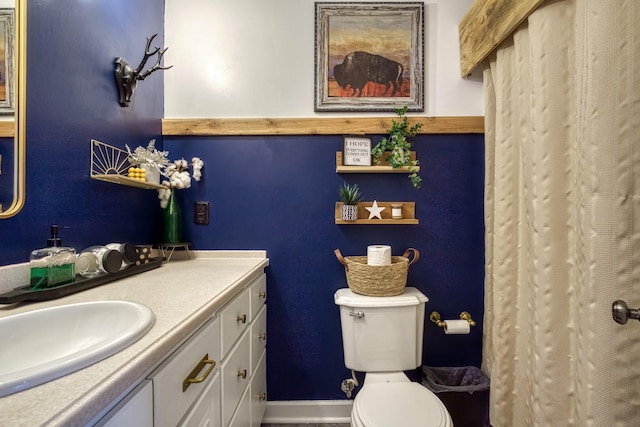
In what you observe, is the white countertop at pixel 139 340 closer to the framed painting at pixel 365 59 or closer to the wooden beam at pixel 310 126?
the wooden beam at pixel 310 126

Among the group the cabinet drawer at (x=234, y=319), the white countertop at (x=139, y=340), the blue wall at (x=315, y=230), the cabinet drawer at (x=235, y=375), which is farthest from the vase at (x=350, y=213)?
the cabinet drawer at (x=235, y=375)

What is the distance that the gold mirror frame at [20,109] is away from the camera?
904 mm

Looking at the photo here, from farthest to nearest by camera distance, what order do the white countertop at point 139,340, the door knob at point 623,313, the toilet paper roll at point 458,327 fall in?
1. the toilet paper roll at point 458,327
2. the door knob at point 623,313
3. the white countertop at point 139,340

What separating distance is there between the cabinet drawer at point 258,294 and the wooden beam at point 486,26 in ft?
5.21

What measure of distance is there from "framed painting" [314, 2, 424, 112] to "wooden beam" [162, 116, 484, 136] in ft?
0.28

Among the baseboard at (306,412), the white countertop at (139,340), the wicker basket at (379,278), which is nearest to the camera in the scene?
the white countertop at (139,340)

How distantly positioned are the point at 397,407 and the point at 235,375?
64 centimetres

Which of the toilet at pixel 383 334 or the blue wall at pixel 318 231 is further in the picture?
the blue wall at pixel 318 231

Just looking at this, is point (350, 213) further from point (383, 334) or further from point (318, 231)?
point (383, 334)

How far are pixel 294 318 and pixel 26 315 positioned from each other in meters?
1.21

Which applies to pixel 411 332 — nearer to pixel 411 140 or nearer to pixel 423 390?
Result: pixel 423 390

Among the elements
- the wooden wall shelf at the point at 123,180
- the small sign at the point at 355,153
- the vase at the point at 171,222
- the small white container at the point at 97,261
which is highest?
the small sign at the point at 355,153

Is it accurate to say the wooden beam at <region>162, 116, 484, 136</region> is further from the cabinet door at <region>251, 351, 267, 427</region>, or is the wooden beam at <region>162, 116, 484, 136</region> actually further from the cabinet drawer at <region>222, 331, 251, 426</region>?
the cabinet door at <region>251, 351, 267, 427</region>

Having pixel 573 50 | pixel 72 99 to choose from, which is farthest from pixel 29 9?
pixel 573 50
